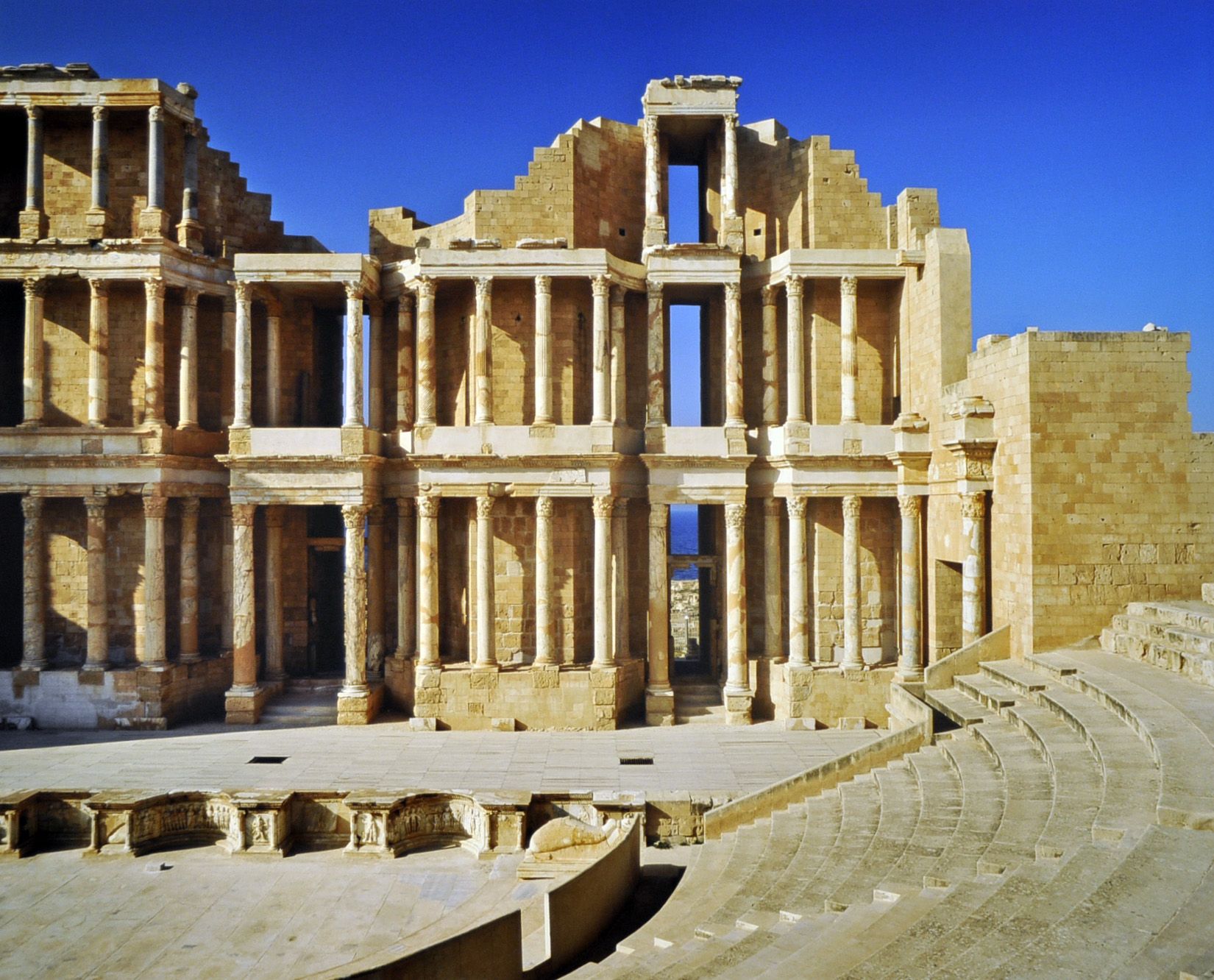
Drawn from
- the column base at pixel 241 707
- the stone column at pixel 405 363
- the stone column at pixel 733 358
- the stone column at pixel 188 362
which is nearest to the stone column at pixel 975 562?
the stone column at pixel 733 358

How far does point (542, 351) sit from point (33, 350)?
Result: 489 inches

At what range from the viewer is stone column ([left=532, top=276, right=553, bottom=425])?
2120 cm

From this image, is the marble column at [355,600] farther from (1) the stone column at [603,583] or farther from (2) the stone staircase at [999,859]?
(2) the stone staircase at [999,859]

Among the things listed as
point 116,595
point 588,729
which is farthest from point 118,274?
point 588,729

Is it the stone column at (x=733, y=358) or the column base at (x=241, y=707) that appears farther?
the stone column at (x=733, y=358)

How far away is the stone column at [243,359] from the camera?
71.1 feet

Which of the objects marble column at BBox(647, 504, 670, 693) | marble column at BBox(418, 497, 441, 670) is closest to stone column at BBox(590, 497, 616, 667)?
marble column at BBox(647, 504, 670, 693)

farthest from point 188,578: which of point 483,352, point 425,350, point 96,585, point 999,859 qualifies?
point 999,859

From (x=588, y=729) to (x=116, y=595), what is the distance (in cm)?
1252

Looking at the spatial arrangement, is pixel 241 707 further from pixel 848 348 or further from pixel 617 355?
pixel 848 348

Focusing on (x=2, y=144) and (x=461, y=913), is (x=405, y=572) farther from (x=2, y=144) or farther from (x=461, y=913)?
(x=2, y=144)

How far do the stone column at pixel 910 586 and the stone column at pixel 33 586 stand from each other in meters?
20.7

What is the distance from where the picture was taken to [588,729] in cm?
2075

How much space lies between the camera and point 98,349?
2147 cm
